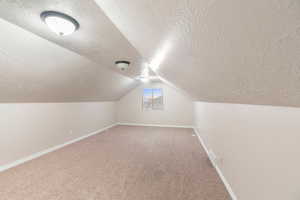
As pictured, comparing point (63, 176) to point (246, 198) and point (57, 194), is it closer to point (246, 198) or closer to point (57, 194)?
point (57, 194)

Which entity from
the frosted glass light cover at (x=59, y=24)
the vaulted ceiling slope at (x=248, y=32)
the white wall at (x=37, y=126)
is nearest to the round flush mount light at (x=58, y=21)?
the frosted glass light cover at (x=59, y=24)

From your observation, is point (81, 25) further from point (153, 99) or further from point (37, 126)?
point (153, 99)

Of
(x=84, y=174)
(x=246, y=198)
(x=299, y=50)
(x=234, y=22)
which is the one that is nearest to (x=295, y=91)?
(x=299, y=50)

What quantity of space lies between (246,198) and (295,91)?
1.26 meters

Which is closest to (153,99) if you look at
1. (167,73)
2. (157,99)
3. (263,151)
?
(157,99)

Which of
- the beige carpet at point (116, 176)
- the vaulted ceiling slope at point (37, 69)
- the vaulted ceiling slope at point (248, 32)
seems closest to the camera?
the vaulted ceiling slope at point (248, 32)

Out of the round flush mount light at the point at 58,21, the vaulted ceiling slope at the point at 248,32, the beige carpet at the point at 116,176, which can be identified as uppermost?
the round flush mount light at the point at 58,21

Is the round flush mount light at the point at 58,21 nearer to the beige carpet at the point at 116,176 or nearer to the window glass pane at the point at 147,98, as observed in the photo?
the beige carpet at the point at 116,176

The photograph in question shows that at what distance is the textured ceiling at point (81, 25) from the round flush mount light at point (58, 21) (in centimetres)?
4

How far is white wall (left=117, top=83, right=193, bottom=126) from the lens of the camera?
5.39 meters

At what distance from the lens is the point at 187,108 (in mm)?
5352

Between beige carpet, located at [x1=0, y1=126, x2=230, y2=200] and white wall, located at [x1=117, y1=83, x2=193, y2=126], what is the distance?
2.45 meters

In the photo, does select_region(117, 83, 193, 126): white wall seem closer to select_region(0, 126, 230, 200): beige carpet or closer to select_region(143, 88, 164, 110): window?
select_region(143, 88, 164, 110): window

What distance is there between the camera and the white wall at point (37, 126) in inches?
88.5
